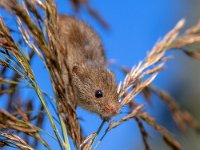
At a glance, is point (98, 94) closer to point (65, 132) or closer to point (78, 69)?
point (78, 69)

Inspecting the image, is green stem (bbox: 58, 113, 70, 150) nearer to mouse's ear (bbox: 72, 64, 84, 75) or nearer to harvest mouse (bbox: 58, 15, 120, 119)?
harvest mouse (bbox: 58, 15, 120, 119)

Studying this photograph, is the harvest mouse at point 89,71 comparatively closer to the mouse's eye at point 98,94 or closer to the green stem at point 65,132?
the mouse's eye at point 98,94

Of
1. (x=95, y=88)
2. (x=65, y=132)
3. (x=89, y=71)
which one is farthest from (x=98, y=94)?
(x=65, y=132)

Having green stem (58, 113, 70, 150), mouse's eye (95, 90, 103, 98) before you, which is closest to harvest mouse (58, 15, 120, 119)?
mouse's eye (95, 90, 103, 98)

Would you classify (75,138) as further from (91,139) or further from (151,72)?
(151,72)

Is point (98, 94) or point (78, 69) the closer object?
point (98, 94)

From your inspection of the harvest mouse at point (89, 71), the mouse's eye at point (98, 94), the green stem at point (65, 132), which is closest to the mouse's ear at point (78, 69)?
the harvest mouse at point (89, 71)

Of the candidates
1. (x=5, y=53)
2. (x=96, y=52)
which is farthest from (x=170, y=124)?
(x=5, y=53)
